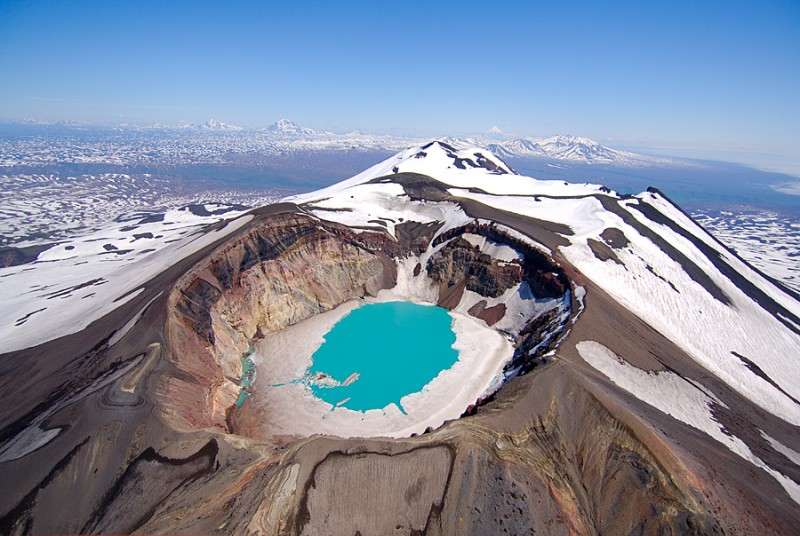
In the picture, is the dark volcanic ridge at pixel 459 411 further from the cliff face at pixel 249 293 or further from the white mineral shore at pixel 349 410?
the white mineral shore at pixel 349 410

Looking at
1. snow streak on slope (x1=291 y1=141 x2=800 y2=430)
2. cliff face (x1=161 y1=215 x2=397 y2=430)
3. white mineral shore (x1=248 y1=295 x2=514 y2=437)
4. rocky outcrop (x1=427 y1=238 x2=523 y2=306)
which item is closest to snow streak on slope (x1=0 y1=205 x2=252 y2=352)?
cliff face (x1=161 y1=215 x2=397 y2=430)

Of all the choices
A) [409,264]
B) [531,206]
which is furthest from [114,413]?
[531,206]

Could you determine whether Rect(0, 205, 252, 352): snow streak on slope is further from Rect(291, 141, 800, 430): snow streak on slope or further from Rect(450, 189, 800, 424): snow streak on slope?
Rect(450, 189, 800, 424): snow streak on slope

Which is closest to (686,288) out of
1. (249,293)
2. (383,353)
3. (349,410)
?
(383,353)

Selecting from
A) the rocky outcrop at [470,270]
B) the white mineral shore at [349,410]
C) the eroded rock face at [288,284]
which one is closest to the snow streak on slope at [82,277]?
the eroded rock face at [288,284]

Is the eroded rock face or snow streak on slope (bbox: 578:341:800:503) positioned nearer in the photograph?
snow streak on slope (bbox: 578:341:800:503)

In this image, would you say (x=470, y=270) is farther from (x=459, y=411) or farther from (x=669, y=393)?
(x=669, y=393)
